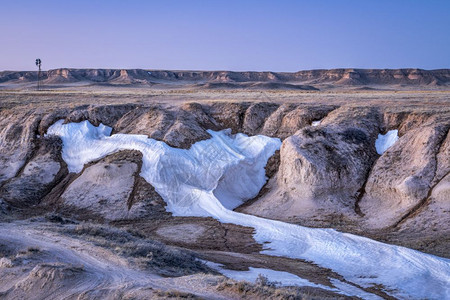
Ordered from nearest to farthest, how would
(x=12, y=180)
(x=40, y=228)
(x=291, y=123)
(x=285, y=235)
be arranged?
(x=40, y=228), (x=285, y=235), (x=12, y=180), (x=291, y=123)

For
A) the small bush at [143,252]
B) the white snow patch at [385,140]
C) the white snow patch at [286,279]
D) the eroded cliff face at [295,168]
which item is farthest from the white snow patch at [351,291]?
the white snow patch at [385,140]

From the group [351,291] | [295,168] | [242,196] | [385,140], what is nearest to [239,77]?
[385,140]

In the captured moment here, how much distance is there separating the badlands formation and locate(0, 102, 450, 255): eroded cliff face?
0.08 metres

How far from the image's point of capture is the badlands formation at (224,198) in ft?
43.2

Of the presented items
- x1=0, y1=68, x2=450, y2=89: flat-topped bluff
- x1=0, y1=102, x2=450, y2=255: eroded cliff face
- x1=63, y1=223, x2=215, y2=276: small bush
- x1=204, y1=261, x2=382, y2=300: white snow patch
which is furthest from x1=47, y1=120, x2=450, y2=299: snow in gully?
x1=0, y1=68, x2=450, y2=89: flat-topped bluff

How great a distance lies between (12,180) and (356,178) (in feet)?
66.6

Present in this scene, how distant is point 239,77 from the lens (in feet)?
443

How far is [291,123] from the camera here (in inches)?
1271

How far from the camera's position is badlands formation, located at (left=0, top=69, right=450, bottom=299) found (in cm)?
1317

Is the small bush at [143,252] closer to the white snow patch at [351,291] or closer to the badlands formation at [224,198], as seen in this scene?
the badlands formation at [224,198]

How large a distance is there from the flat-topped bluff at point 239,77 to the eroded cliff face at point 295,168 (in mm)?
85485

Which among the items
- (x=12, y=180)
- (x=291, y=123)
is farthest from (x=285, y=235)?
(x=12, y=180)

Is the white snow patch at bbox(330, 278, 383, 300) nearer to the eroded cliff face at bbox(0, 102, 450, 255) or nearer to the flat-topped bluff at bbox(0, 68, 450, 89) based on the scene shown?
the eroded cliff face at bbox(0, 102, 450, 255)

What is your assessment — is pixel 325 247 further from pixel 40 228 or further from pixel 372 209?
pixel 40 228
